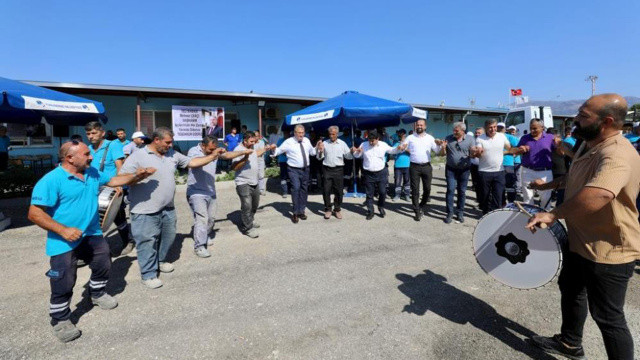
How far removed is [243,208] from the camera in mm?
5309

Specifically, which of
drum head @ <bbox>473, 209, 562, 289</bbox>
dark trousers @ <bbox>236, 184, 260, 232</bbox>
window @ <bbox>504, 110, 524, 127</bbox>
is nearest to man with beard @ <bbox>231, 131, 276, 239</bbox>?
dark trousers @ <bbox>236, 184, 260, 232</bbox>

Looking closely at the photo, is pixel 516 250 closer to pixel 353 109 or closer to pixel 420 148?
pixel 420 148

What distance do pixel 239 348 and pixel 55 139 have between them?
13130 mm

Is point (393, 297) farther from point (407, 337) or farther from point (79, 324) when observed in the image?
point (79, 324)

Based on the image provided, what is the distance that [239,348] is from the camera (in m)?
2.59

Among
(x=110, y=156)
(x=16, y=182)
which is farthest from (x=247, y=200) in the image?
(x=16, y=182)

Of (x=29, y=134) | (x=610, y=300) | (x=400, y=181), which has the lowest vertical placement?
(x=610, y=300)

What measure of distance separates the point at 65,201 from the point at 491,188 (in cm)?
613

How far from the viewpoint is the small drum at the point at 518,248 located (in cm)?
233

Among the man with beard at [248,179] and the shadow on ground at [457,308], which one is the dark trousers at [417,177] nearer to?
the shadow on ground at [457,308]

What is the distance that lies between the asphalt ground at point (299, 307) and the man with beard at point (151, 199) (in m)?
0.31

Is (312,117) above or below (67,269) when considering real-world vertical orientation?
above

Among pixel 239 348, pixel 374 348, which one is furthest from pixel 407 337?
pixel 239 348

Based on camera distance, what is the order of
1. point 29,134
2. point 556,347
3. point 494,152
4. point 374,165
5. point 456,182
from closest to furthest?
1. point 556,347
2. point 494,152
3. point 456,182
4. point 374,165
5. point 29,134
